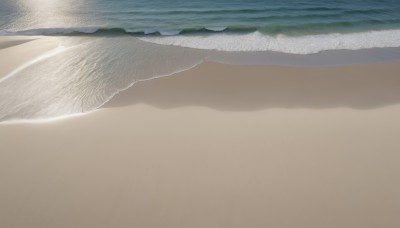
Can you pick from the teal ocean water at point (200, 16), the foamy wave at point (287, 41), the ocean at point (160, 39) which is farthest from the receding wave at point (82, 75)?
the teal ocean water at point (200, 16)

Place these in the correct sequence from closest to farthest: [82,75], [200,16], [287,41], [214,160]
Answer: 1. [214,160]
2. [82,75]
3. [287,41]
4. [200,16]

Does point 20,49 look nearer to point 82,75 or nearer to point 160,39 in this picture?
point 82,75

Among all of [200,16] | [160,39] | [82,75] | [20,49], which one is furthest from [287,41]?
[20,49]

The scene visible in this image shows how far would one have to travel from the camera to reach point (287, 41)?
8.91m

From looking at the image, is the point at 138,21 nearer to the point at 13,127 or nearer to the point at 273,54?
the point at 273,54

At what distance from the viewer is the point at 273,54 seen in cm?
766

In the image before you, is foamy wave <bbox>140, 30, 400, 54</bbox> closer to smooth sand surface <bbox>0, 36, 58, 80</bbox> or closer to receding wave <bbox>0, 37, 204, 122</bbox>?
receding wave <bbox>0, 37, 204, 122</bbox>

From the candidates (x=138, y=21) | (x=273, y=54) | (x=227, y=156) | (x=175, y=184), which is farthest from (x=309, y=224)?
(x=138, y=21)

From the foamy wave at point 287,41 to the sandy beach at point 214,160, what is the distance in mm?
2744

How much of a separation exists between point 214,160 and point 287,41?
247 inches

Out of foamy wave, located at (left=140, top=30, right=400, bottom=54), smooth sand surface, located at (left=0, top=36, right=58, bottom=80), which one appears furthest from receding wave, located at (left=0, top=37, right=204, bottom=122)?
foamy wave, located at (left=140, top=30, right=400, bottom=54)

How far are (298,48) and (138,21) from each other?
260 inches

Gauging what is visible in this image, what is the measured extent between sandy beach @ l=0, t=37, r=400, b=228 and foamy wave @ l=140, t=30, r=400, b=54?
2744mm

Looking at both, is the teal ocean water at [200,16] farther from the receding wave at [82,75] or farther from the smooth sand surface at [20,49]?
the receding wave at [82,75]
